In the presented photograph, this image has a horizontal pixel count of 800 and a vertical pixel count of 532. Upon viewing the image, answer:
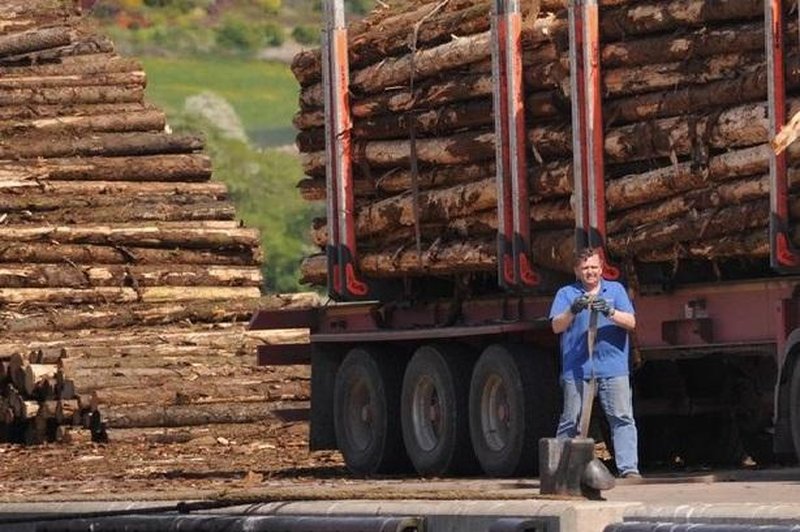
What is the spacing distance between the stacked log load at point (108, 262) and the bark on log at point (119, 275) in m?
0.02

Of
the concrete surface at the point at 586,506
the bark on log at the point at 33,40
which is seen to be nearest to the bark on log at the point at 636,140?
the concrete surface at the point at 586,506

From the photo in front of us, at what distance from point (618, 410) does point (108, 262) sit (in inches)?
465

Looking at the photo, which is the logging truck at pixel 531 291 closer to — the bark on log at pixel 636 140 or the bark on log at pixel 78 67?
the bark on log at pixel 636 140

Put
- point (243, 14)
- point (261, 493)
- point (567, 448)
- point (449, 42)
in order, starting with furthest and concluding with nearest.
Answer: point (243, 14)
point (449, 42)
point (261, 493)
point (567, 448)

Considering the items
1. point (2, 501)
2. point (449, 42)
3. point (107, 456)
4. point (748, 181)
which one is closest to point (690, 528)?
point (748, 181)

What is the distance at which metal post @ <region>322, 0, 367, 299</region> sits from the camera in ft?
68.7

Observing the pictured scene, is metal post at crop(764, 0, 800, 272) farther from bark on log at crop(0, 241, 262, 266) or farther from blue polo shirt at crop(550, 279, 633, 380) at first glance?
bark on log at crop(0, 241, 262, 266)

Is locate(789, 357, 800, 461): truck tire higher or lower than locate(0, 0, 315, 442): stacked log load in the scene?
lower

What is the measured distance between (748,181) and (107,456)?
28.3ft

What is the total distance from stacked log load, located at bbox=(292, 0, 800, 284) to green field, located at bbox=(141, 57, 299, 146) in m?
70.0

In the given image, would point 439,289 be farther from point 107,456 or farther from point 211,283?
point 211,283

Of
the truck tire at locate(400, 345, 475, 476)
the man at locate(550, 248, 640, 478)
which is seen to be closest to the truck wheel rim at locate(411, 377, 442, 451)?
the truck tire at locate(400, 345, 475, 476)

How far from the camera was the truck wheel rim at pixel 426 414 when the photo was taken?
20078 mm

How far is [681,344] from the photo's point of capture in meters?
17.8
